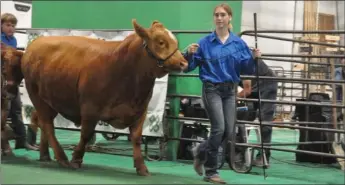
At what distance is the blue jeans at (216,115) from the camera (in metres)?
4.09

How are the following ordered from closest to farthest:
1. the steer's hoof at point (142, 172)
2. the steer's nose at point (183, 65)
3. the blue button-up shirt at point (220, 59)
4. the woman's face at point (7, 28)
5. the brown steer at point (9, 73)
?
1. the steer's nose at point (183, 65)
2. the blue button-up shirt at point (220, 59)
3. the steer's hoof at point (142, 172)
4. the brown steer at point (9, 73)
5. the woman's face at point (7, 28)

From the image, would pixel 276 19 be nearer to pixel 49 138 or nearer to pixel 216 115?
pixel 49 138

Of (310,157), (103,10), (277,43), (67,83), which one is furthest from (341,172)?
(277,43)

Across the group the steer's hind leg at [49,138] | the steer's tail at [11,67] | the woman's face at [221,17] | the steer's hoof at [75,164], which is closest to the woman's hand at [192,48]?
the woman's face at [221,17]

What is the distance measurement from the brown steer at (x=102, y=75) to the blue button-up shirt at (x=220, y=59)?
0.24 meters

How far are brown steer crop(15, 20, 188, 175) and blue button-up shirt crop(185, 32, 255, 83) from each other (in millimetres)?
239

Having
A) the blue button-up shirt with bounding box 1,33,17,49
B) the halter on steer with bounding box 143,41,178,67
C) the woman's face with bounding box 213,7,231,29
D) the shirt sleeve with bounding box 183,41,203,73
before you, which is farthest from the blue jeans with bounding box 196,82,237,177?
A: the blue button-up shirt with bounding box 1,33,17,49

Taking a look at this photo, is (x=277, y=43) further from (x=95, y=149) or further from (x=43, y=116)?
(x=43, y=116)

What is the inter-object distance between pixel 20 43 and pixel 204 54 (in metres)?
5.38

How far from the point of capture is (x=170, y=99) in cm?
591

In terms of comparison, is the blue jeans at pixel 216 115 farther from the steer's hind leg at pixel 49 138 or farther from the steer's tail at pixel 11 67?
the steer's tail at pixel 11 67

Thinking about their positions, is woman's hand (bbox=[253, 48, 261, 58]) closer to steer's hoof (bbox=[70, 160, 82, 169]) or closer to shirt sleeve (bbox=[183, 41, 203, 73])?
shirt sleeve (bbox=[183, 41, 203, 73])

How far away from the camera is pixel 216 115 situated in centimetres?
408

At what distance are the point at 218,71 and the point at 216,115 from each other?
39 centimetres
